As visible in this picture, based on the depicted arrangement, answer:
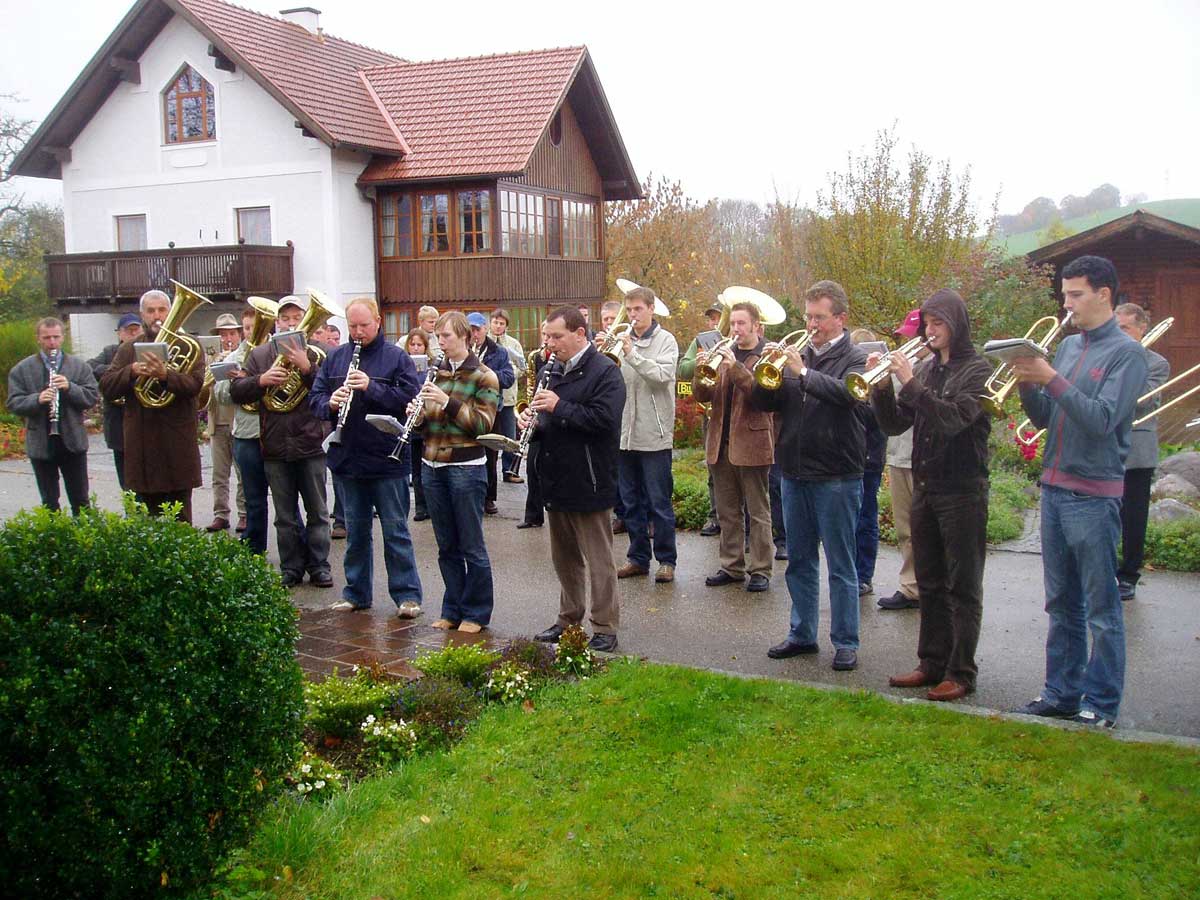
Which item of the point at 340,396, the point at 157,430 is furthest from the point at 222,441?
the point at 340,396

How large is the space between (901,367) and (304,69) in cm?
2400

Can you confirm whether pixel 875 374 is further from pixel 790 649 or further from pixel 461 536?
pixel 461 536

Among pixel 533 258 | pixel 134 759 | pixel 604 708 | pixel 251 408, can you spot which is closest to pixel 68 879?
pixel 134 759

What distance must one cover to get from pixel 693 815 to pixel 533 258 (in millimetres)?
23144

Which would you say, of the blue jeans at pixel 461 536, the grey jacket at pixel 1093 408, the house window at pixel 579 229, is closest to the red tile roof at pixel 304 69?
the house window at pixel 579 229

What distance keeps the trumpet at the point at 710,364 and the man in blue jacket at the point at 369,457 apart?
204cm

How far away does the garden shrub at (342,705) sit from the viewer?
5109mm

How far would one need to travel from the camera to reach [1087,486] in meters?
5.26

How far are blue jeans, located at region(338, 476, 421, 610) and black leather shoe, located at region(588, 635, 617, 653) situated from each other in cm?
159

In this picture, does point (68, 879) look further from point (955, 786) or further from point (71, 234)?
point (71, 234)

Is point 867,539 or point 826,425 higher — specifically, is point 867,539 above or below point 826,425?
below

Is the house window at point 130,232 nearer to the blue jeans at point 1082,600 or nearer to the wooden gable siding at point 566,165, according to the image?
the wooden gable siding at point 566,165

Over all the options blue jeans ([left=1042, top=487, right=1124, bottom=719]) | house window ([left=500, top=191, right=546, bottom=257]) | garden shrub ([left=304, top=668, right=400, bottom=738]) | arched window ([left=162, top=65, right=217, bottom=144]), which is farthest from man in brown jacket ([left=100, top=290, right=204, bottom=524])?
arched window ([left=162, top=65, right=217, bottom=144])

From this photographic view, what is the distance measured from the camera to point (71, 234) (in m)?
27.8
